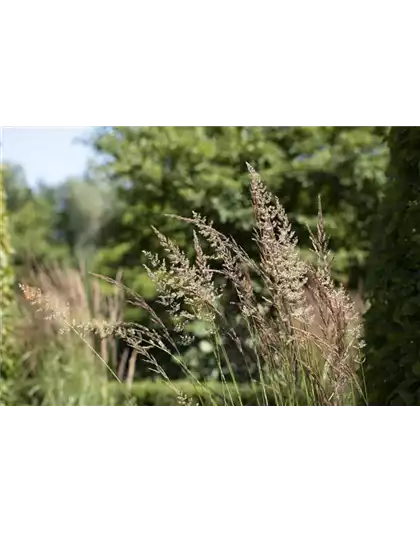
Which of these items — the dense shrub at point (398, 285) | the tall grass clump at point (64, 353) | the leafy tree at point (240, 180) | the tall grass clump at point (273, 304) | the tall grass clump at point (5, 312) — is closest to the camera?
the tall grass clump at point (273, 304)

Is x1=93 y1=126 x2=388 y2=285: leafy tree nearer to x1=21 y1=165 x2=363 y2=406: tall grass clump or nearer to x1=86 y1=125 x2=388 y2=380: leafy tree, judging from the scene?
x1=86 y1=125 x2=388 y2=380: leafy tree

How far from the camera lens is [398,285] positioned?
2.62 meters

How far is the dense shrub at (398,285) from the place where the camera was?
8.32 feet

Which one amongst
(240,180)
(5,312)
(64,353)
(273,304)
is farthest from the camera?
(240,180)

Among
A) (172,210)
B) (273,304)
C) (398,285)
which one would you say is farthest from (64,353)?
(398,285)

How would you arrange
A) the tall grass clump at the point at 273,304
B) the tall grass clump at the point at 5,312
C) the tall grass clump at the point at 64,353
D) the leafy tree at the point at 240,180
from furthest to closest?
the leafy tree at the point at 240,180 → the tall grass clump at the point at 64,353 → the tall grass clump at the point at 5,312 → the tall grass clump at the point at 273,304

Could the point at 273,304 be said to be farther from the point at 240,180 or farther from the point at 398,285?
the point at 240,180

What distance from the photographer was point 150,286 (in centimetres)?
520

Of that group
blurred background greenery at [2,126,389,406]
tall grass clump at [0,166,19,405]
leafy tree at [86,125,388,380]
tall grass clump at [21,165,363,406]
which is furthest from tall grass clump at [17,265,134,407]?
tall grass clump at [21,165,363,406]

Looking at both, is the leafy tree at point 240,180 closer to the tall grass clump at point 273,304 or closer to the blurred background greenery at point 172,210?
the blurred background greenery at point 172,210

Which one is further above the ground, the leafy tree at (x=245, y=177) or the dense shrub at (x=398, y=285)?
the leafy tree at (x=245, y=177)

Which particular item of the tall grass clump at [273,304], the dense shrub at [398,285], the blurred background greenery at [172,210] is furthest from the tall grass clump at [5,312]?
the dense shrub at [398,285]
